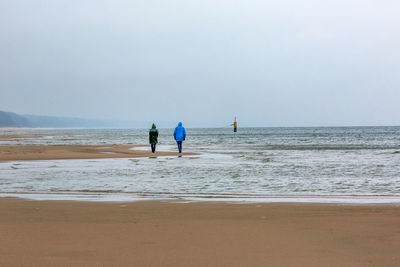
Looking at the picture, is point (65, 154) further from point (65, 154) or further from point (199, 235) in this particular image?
point (199, 235)

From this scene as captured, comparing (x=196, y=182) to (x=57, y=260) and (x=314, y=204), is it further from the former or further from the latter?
(x=57, y=260)

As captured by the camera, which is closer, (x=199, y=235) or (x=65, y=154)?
(x=199, y=235)

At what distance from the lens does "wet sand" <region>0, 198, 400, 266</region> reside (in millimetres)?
4430

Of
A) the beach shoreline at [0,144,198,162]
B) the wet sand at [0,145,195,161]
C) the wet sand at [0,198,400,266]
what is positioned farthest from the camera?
the wet sand at [0,145,195,161]

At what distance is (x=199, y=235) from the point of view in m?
5.47

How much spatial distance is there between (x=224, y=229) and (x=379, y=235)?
195cm

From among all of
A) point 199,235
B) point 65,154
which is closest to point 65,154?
point 65,154

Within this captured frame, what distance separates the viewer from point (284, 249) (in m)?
4.80

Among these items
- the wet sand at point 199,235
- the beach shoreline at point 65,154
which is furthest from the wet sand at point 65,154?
the wet sand at point 199,235

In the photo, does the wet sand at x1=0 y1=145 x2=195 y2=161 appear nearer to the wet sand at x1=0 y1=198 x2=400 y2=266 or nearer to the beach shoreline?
the beach shoreline

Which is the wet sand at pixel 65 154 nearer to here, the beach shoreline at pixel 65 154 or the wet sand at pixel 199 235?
the beach shoreline at pixel 65 154

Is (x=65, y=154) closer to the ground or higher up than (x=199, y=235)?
closer to the ground

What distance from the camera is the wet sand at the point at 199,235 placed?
4430mm

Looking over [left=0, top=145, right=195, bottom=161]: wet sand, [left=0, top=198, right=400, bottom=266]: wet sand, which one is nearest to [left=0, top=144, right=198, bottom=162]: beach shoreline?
[left=0, top=145, right=195, bottom=161]: wet sand
